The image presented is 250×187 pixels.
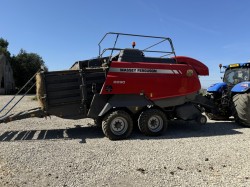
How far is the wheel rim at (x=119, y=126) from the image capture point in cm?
819

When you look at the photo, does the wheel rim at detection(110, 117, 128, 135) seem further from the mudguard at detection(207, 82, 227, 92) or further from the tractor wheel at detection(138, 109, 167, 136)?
the mudguard at detection(207, 82, 227, 92)

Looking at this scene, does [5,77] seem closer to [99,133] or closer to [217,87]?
[99,133]

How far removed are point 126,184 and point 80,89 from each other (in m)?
4.10

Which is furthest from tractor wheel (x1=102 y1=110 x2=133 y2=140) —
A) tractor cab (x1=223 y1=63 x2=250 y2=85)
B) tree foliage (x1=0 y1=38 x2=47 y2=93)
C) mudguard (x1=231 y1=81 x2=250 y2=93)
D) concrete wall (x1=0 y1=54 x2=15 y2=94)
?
tree foliage (x1=0 y1=38 x2=47 y2=93)

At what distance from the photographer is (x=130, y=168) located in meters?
5.59

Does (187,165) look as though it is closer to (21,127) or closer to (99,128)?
(99,128)

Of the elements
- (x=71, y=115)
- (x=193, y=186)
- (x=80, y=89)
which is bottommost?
(x=193, y=186)

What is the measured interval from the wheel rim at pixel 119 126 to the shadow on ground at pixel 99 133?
1.16 ft

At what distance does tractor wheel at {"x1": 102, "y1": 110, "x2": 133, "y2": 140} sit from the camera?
26.6ft

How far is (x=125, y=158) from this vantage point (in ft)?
20.4

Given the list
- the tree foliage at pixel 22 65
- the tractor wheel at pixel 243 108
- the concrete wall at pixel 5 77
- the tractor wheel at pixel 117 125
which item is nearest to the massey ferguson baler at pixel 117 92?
the tractor wheel at pixel 117 125

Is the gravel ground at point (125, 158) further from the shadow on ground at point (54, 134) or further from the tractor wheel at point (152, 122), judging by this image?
the tractor wheel at point (152, 122)

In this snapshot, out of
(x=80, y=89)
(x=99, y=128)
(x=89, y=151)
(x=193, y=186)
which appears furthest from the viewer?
(x=99, y=128)

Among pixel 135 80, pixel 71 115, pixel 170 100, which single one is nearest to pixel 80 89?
pixel 71 115
